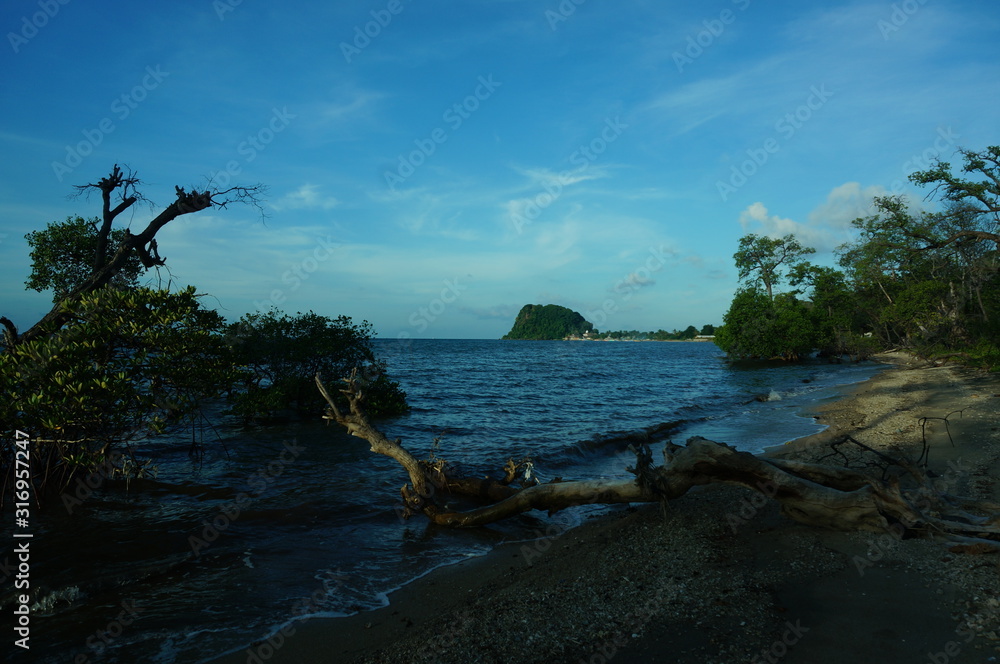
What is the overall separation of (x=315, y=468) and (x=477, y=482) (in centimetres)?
542

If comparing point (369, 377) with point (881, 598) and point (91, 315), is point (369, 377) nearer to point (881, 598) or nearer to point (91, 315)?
point (91, 315)

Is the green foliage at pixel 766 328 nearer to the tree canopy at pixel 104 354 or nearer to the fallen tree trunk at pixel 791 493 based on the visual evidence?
the fallen tree trunk at pixel 791 493

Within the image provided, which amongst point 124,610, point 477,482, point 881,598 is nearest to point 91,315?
point 124,610

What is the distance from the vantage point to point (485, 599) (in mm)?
6129

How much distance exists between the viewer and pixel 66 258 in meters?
11.4

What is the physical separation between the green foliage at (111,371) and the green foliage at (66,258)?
2728 mm

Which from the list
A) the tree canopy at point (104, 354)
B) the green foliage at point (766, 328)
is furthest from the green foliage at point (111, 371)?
the green foliage at point (766, 328)

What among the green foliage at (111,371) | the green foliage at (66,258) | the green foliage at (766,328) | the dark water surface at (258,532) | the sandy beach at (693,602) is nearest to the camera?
the sandy beach at (693,602)

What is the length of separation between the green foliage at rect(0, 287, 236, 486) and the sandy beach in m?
4.96

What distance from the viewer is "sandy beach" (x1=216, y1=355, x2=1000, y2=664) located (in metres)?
4.50

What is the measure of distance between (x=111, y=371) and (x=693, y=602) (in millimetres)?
9583

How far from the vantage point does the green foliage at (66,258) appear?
1108 cm

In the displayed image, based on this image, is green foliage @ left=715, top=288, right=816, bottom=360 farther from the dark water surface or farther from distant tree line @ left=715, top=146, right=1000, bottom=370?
the dark water surface

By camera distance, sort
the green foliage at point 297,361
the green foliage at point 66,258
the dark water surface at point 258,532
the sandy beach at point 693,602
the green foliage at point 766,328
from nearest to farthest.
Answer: the sandy beach at point 693,602, the dark water surface at point 258,532, the green foliage at point 66,258, the green foliage at point 297,361, the green foliage at point 766,328
